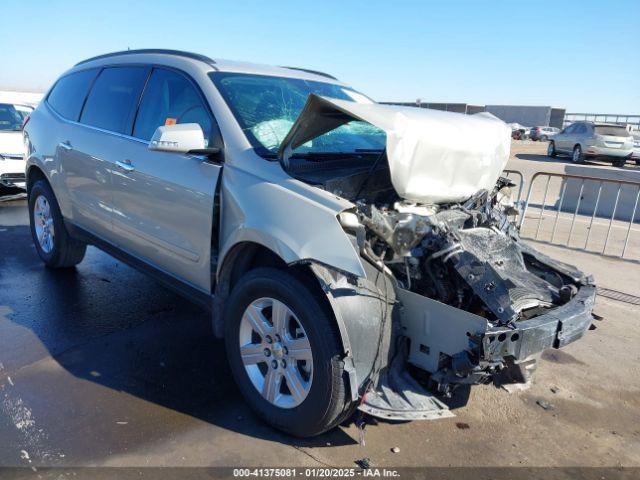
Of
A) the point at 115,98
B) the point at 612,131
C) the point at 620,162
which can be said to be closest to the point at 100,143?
the point at 115,98

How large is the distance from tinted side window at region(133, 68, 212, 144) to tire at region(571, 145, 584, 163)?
21603 millimetres

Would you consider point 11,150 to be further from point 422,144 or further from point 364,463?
point 364,463

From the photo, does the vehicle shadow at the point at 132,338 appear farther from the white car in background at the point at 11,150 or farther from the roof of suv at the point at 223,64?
the white car in background at the point at 11,150

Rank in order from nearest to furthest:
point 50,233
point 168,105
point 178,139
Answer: point 178,139, point 168,105, point 50,233

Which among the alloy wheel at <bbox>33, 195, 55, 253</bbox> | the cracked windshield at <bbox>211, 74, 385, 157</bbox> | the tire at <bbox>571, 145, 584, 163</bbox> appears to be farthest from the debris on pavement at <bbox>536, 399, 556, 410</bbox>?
the tire at <bbox>571, 145, 584, 163</bbox>

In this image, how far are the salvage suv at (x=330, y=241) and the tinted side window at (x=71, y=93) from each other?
1015 millimetres

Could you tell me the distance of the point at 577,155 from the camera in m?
22.3

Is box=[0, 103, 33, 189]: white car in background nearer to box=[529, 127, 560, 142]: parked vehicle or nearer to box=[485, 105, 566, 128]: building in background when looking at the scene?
box=[529, 127, 560, 142]: parked vehicle

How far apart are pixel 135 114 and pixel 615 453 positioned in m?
3.94

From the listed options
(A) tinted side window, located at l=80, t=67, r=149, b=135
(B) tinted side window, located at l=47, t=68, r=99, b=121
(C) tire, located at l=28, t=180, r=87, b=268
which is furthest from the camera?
(C) tire, located at l=28, t=180, r=87, b=268

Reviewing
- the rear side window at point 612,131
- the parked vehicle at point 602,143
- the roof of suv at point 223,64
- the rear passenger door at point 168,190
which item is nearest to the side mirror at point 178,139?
the rear passenger door at point 168,190

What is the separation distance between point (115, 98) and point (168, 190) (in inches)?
54.6

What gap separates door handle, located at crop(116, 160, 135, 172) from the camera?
3889mm

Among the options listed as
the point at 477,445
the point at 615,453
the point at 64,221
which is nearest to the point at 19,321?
the point at 64,221
